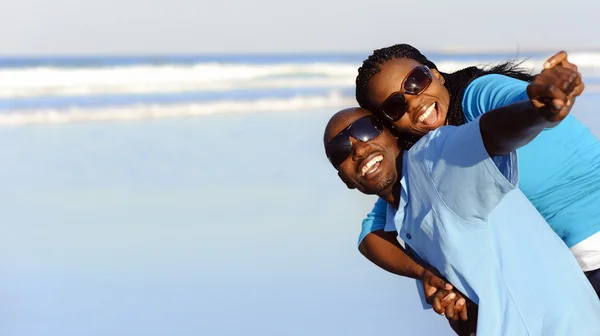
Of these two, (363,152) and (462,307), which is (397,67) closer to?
(363,152)

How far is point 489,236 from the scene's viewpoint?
2.00m

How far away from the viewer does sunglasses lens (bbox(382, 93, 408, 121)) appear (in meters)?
2.36

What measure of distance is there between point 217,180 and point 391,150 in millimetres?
1974

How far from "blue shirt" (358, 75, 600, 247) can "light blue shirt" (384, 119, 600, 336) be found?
0.49 ft

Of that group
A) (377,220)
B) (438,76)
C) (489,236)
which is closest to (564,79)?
(489,236)

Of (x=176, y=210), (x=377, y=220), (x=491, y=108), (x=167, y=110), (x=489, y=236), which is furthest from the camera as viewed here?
(x=167, y=110)

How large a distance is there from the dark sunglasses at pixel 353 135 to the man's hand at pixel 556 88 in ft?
2.27

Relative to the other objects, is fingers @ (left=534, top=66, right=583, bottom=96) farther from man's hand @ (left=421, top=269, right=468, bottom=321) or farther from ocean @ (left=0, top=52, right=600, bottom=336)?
ocean @ (left=0, top=52, right=600, bottom=336)

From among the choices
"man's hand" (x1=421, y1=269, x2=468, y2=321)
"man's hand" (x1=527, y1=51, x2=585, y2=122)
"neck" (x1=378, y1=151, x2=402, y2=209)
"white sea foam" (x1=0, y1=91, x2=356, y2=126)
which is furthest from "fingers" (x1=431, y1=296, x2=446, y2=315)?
"white sea foam" (x1=0, y1=91, x2=356, y2=126)

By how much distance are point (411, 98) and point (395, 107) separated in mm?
42

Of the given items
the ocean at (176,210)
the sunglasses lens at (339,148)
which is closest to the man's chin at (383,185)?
the sunglasses lens at (339,148)

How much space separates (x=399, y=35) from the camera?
18.1 ft

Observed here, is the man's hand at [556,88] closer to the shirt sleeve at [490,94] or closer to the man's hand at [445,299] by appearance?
the shirt sleeve at [490,94]

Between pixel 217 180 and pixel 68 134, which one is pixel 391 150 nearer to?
pixel 217 180
